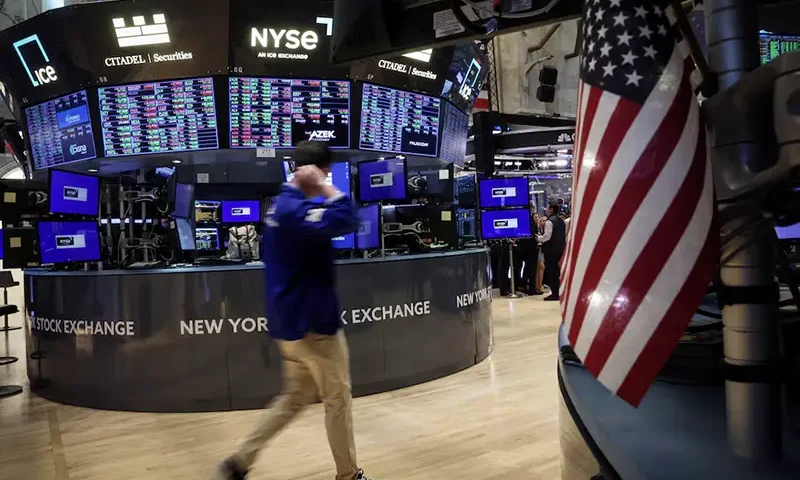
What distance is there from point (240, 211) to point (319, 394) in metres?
5.25

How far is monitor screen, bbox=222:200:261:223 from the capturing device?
7656 mm

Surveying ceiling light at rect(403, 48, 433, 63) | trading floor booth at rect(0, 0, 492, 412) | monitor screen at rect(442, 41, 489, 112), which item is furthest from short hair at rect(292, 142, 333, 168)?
monitor screen at rect(442, 41, 489, 112)

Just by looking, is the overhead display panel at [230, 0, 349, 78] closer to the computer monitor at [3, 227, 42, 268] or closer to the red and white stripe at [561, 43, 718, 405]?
the computer monitor at [3, 227, 42, 268]

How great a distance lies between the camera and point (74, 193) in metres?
5.34

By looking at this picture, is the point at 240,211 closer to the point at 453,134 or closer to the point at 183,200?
the point at 183,200

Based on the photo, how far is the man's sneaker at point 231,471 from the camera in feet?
8.84

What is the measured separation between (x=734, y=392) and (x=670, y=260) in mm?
369

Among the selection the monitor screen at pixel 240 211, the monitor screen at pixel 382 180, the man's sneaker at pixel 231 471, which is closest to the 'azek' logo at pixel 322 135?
the monitor screen at pixel 382 180

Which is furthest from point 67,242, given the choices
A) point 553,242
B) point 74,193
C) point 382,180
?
point 553,242

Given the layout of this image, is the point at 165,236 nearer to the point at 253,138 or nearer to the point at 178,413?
the point at 253,138

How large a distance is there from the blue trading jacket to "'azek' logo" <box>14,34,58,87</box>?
488cm

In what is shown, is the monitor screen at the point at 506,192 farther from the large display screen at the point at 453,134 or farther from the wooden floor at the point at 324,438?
the wooden floor at the point at 324,438

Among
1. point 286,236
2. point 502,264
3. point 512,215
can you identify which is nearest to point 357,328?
point 286,236

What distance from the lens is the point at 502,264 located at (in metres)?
12.2
